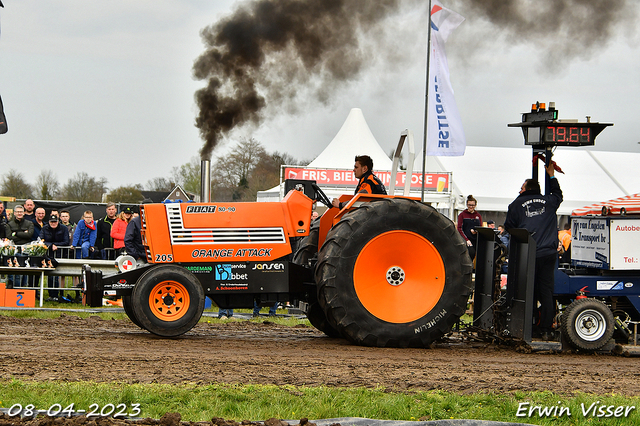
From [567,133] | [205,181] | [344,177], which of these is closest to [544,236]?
[567,133]

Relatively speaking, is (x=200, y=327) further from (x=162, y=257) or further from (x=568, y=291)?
(x=568, y=291)

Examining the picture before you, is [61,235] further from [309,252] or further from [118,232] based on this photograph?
[309,252]

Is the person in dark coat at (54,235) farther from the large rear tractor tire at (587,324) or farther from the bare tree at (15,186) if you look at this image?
the bare tree at (15,186)

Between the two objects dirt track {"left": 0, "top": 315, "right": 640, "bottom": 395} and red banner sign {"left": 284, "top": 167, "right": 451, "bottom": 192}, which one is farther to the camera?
red banner sign {"left": 284, "top": 167, "right": 451, "bottom": 192}

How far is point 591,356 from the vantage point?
25.0ft

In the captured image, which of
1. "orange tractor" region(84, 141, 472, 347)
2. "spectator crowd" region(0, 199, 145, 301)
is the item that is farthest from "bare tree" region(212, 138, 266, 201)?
"orange tractor" region(84, 141, 472, 347)

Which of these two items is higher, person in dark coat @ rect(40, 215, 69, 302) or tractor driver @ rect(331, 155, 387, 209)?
tractor driver @ rect(331, 155, 387, 209)

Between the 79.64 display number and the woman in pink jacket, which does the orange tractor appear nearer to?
the 79.64 display number

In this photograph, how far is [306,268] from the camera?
7961 millimetres

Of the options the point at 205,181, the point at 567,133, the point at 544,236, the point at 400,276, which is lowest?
the point at 400,276

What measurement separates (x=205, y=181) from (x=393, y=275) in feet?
7.69

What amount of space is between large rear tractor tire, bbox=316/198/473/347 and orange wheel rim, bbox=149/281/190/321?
146cm

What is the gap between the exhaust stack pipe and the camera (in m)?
7.89

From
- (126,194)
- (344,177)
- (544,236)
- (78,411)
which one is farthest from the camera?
(126,194)
